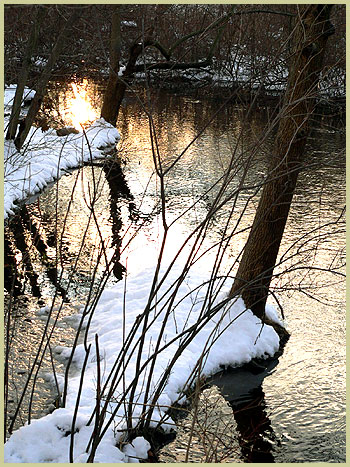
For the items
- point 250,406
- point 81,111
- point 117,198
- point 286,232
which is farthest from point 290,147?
point 81,111

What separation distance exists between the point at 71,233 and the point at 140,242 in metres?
1.17

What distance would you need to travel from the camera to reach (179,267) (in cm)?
915

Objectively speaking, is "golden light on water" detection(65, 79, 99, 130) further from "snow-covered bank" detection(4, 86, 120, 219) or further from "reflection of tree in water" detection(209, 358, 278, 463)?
"reflection of tree in water" detection(209, 358, 278, 463)

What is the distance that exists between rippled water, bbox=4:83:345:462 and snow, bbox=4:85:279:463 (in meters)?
0.41

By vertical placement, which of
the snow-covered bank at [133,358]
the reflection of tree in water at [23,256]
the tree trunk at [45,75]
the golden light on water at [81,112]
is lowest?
the snow-covered bank at [133,358]

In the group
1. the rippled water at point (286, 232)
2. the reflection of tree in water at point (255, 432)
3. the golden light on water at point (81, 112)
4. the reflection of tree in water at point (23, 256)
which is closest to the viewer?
the reflection of tree in water at point (255, 432)

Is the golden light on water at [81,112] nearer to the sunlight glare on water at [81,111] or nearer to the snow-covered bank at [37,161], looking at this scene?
the sunlight glare on water at [81,111]

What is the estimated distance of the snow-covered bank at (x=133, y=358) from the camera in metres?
4.59

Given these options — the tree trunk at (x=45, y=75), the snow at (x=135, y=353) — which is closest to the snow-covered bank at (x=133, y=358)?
the snow at (x=135, y=353)

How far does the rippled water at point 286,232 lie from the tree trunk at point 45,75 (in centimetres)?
134

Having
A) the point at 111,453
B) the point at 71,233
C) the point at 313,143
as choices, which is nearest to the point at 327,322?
the point at 111,453

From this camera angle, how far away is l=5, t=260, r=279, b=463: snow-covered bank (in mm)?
4586

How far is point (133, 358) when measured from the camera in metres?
6.51

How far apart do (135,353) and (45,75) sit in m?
5.36
